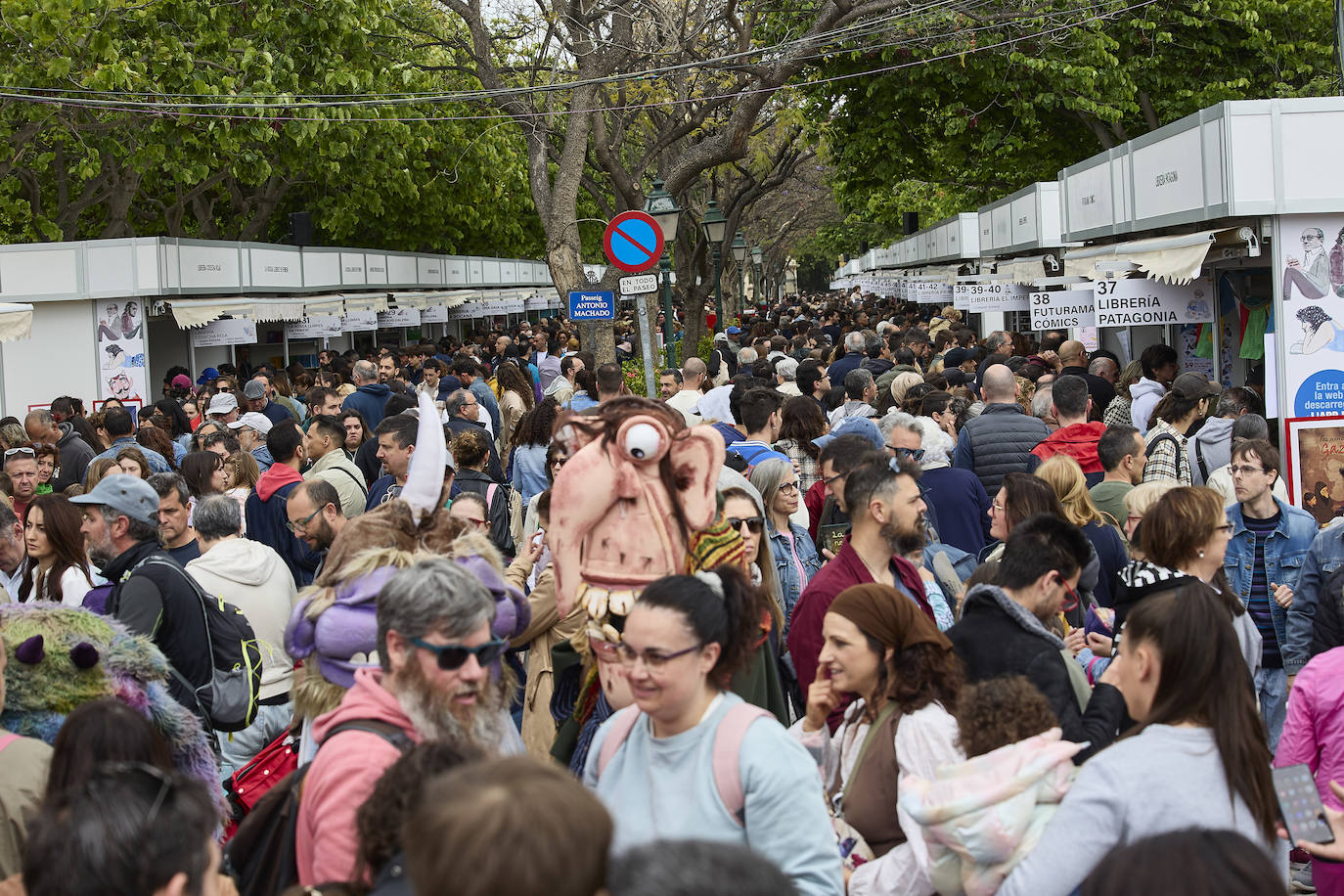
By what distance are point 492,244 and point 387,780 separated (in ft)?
137

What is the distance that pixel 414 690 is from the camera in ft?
11.1

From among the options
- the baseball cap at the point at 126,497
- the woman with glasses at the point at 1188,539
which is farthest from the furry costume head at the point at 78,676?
the woman with glasses at the point at 1188,539

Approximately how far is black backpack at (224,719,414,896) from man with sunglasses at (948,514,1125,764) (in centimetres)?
186

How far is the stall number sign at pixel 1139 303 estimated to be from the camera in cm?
1182

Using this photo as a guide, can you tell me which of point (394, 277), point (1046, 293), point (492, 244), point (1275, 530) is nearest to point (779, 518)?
point (1275, 530)

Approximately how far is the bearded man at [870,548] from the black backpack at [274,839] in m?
1.98

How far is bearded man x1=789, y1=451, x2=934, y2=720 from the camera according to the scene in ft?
16.1

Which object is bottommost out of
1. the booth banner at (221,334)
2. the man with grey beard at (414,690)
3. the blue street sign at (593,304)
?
the man with grey beard at (414,690)

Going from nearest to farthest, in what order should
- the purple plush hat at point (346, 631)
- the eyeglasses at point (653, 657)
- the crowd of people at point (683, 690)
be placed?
1. the crowd of people at point (683, 690)
2. the eyeglasses at point (653, 657)
3. the purple plush hat at point (346, 631)

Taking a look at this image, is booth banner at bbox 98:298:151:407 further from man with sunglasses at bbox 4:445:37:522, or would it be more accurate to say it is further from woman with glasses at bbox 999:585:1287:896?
woman with glasses at bbox 999:585:1287:896

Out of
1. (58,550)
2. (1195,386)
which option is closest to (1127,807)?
(58,550)

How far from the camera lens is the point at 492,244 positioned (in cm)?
4366

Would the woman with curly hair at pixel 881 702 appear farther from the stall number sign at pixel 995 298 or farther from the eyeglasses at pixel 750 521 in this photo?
the stall number sign at pixel 995 298

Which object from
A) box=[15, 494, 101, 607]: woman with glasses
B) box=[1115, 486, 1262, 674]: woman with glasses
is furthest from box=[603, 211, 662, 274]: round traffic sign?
box=[1115, 486, 1262, 674]: woman with glasses
